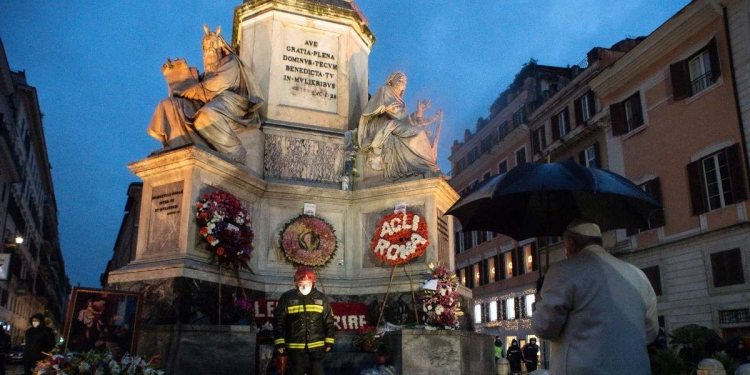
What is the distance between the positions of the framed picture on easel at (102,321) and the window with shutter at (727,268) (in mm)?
20539

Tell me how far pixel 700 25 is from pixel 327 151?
62.4 ft

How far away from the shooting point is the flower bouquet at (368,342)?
9.05 meters

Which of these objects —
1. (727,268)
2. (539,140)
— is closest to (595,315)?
(727,268)

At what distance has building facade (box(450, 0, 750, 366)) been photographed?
22125 mm

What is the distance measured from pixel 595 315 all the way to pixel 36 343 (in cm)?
883

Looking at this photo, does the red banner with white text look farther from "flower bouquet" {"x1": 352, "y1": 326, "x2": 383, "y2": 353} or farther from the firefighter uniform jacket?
the firefighter uniform jacket

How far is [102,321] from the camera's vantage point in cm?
750

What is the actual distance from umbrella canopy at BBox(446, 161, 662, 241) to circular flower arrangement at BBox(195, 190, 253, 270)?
444 cm

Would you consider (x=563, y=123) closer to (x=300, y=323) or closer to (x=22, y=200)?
(x=300, y=323)

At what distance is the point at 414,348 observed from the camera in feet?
28.5

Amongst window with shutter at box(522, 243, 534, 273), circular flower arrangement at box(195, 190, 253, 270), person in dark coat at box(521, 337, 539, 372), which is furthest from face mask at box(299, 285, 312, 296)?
window with shutter at box(522, 243, 534, 273)

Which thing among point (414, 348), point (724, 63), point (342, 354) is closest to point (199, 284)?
point (342, 354)

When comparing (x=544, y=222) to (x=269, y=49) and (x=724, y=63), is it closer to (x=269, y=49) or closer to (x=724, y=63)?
(x=269, y=49)

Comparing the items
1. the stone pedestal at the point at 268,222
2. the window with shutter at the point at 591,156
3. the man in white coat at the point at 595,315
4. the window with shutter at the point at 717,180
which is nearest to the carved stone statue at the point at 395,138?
the stone pedestal at the point at 268,222
